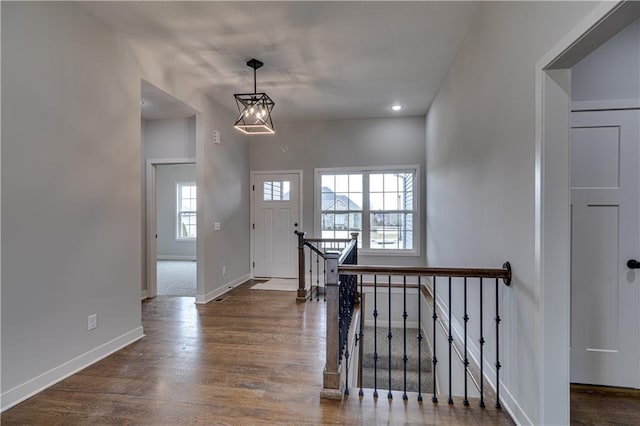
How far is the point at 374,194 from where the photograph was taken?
559 centimetres

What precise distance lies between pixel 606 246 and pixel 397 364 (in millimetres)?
3316

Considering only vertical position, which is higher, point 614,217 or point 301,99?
point 301,99

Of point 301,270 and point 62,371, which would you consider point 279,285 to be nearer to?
point 301,270

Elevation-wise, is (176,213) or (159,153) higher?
(159,153)

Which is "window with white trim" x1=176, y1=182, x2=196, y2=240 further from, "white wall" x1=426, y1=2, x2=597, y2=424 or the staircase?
"white wall" x1=426, y1=2, x2=597, y2=424

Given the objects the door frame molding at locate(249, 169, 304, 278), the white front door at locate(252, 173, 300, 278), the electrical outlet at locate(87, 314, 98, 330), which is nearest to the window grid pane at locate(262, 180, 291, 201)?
the white front door at locate(252, 173, 300, 278)

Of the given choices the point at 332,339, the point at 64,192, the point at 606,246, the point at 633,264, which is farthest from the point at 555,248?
the point at 64,192

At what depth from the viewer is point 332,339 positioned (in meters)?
2.13

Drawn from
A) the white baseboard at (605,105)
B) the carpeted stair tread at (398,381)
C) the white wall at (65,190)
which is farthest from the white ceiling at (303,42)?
the carpeted stair tread at (398,381)

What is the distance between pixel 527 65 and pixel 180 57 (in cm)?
318

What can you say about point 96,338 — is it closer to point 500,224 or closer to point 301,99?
point 500,224

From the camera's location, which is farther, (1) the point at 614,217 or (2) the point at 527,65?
(1) the point at 614,217

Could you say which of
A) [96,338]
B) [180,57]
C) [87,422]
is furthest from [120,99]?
[87,422]

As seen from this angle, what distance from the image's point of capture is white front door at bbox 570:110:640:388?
2053mm
